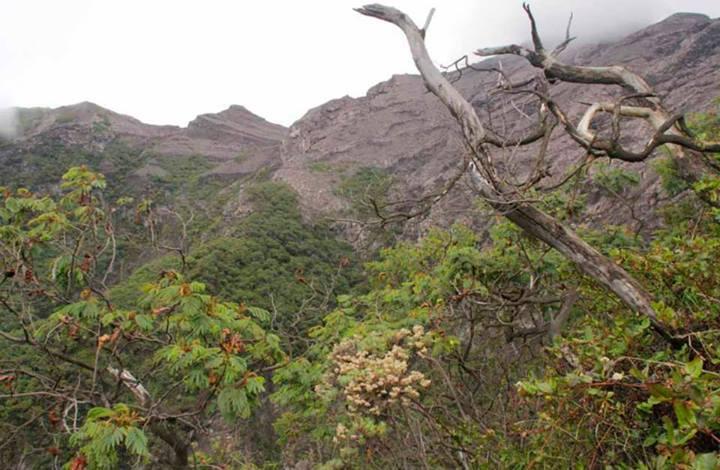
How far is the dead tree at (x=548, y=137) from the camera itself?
3088 mm

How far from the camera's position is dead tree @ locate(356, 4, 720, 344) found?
3088 millimetres

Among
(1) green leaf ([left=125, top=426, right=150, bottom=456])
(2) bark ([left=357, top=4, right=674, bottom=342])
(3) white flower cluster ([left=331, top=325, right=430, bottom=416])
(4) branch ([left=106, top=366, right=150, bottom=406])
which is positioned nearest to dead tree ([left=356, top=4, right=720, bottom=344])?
(2) bark ([left=357, top=4, right=674, bottom=342])

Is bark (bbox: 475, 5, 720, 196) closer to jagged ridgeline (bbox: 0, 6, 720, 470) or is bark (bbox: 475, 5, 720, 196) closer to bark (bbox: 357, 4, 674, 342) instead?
jagged ridgeline (bbox: 0, 6, 720, 470)

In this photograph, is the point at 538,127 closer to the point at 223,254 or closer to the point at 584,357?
the point at 584,357

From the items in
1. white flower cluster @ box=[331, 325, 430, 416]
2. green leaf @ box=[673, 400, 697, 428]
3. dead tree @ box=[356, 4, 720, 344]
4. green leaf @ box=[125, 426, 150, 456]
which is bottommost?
white flower cluster @ box=[331, 325, 430, 416]

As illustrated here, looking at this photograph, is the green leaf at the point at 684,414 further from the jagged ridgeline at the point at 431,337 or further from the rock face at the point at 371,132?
the rock face at the point at 371,132

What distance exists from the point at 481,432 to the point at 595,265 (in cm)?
137

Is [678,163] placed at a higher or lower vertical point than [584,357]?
higher

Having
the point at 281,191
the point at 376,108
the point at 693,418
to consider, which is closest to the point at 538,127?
the point at 693,418

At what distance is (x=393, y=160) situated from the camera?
61.4 m

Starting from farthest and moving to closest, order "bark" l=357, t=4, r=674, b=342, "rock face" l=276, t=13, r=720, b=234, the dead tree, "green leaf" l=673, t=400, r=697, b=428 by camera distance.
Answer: "rock face" l=276, t=13, r=720, b=234 → the dead tree → "bark" l=357, t=4, r=674, b=342 → "green leaf" l=673, t=400, r=697, b=428

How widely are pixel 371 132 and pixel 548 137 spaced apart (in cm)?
6636

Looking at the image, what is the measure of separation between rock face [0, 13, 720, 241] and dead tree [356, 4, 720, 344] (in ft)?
67.6

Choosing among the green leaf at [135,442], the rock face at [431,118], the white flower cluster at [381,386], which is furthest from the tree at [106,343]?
the rock face at [431,118]
